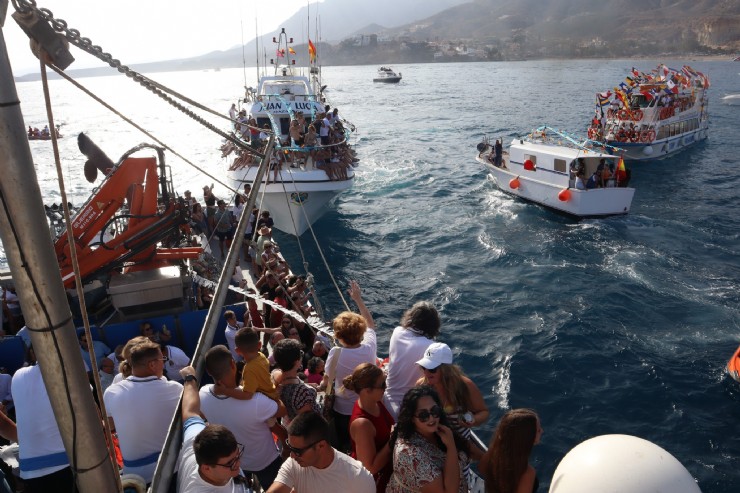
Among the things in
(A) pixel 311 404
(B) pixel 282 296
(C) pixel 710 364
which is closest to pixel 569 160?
(C) pixel 710 364

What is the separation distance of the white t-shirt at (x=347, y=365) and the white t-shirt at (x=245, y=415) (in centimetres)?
71

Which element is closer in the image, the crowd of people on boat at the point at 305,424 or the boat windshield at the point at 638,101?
the crowd of people on boat at the point at 305,424

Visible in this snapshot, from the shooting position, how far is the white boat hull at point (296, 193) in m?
17.0

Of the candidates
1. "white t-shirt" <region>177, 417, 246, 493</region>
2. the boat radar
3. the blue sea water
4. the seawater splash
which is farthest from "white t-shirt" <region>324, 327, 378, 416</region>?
the seawater splash

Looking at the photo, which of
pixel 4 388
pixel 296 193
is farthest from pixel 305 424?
pixel 296 193

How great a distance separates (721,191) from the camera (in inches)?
966

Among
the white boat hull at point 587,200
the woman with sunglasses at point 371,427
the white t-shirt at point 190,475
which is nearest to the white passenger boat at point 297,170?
the white boat hull at point 587,200

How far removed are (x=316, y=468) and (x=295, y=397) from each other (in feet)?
3.14

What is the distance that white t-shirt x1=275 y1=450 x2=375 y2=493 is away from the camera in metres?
3.01

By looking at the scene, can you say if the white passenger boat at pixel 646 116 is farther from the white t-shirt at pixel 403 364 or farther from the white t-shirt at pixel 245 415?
the white t-shirt at pixel 245 415

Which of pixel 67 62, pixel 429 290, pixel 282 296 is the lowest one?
pixel 429 290

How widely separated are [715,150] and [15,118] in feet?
130

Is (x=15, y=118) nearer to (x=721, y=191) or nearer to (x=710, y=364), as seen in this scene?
(x=710, y=364)

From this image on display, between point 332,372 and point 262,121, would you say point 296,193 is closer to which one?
point 262,121
